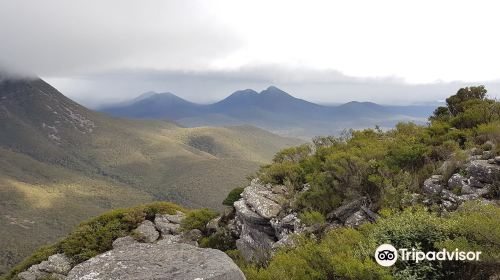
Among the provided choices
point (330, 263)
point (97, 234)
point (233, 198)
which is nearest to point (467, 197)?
point (330, 263)

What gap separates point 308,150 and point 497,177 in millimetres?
12066

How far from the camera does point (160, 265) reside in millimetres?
9531

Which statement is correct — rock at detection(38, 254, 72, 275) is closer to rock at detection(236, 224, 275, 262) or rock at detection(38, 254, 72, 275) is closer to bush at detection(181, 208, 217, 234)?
bush at detection(181, 208, 217, 234)

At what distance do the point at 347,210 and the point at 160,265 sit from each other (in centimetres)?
783

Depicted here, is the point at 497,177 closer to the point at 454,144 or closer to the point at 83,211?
the point at 454,144

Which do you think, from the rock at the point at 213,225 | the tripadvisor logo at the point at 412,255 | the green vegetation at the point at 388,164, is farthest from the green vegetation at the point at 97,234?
the tripadvisor logo at the point at 412,255

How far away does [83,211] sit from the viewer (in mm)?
191750

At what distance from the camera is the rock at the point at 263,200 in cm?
1689

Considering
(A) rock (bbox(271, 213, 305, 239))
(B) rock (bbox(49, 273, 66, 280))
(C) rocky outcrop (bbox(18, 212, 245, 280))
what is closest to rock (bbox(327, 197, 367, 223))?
(A) rock (bbox(271, 213, 305, 239))

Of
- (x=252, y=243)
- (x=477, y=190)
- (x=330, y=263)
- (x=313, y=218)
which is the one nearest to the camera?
(x=330, y=263)

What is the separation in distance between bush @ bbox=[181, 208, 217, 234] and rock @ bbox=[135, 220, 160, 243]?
1.81 m

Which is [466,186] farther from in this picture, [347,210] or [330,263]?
[330,263]

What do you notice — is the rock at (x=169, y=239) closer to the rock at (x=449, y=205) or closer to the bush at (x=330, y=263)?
the bush at (x=330, y=263)

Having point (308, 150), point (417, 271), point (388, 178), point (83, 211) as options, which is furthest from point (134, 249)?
point (83, 211)
